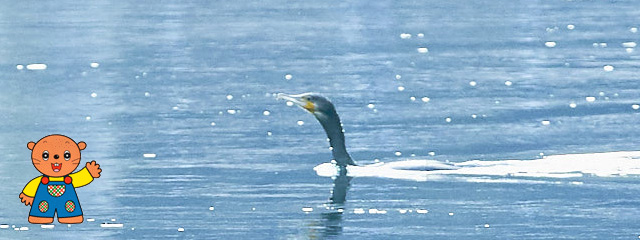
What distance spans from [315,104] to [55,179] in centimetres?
541

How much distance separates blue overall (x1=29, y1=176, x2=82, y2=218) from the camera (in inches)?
511

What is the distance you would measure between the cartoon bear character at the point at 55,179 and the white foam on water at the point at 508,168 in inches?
171

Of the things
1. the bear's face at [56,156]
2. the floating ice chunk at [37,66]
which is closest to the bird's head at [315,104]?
the bear's face at [56,156]

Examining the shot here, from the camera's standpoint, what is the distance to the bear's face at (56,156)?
40.8ft

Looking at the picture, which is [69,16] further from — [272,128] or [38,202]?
[38,202]

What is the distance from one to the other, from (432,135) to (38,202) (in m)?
7.85

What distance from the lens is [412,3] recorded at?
4900 cm

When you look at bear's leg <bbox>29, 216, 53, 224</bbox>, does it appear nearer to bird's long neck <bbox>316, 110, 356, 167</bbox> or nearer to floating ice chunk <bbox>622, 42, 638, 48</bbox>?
bird's long neck <bbox>316, 110, 356, 167</bbox>

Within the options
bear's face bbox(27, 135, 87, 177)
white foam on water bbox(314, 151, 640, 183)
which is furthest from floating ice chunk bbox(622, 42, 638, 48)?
bear's face bbox(27, 135, 87, 177)

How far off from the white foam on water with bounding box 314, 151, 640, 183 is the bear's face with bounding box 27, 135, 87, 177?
532 centimetres

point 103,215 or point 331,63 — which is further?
point 331,63

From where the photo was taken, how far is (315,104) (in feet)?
59.4

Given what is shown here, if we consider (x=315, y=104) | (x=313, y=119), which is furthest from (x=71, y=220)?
(x=313, y=119)

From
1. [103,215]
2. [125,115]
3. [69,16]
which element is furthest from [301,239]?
[69,16]
